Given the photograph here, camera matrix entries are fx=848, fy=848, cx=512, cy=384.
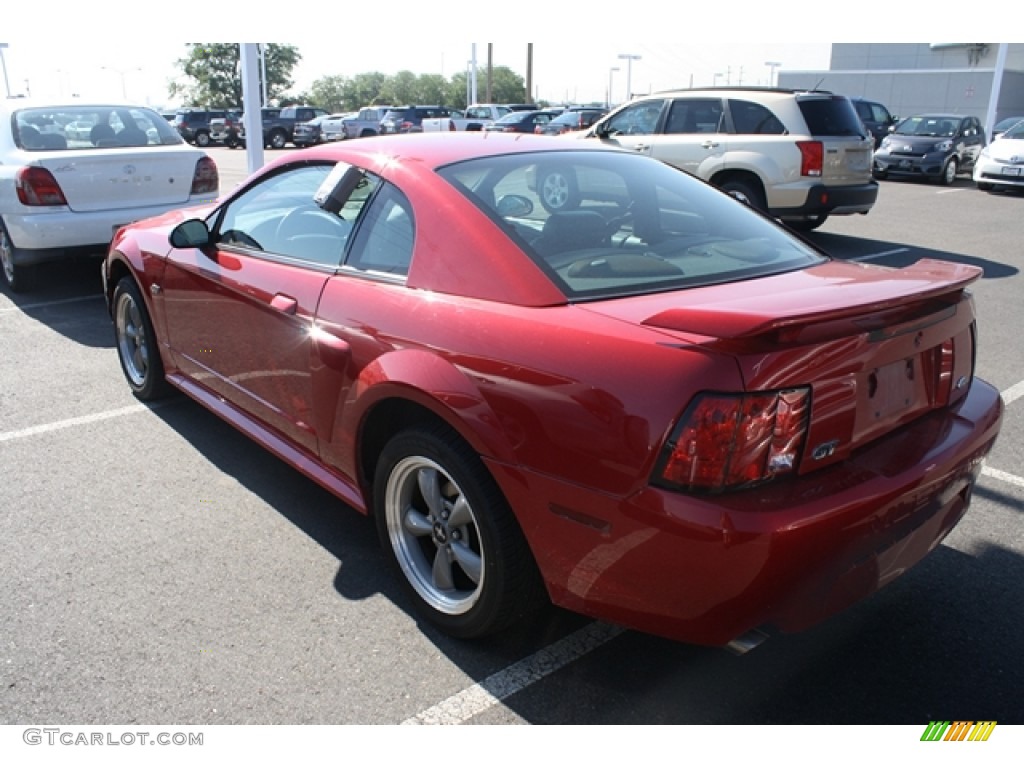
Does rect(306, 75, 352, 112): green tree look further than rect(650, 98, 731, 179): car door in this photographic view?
Yes

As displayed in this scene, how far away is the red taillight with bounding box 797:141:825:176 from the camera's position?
9359mm

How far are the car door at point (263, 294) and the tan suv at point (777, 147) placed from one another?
22.2ft

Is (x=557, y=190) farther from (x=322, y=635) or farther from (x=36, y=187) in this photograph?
(x=36, y=187)

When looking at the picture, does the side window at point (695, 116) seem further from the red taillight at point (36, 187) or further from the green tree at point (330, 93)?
the green tree at point (330, 93)

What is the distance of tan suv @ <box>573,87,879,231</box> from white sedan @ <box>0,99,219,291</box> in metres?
5.16

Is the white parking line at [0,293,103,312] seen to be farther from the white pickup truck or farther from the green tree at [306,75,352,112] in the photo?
the green tree at [306,75,352,112]

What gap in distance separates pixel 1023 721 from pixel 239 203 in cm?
355

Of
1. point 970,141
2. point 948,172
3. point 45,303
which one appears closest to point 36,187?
point 45,303

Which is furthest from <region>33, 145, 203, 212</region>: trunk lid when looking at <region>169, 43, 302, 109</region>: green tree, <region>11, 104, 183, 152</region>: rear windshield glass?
<region>169, 43, 302, 109</region>: green tree

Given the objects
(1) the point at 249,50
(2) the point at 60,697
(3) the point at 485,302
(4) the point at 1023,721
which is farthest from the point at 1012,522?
(1) the point at 249,50

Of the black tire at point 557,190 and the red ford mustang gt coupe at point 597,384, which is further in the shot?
the black tire at point 557,190

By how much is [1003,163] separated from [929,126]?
141 inches

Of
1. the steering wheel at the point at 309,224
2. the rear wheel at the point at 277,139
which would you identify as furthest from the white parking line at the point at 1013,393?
the rear wheel at the point at 277,139

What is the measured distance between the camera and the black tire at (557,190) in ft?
9.77
